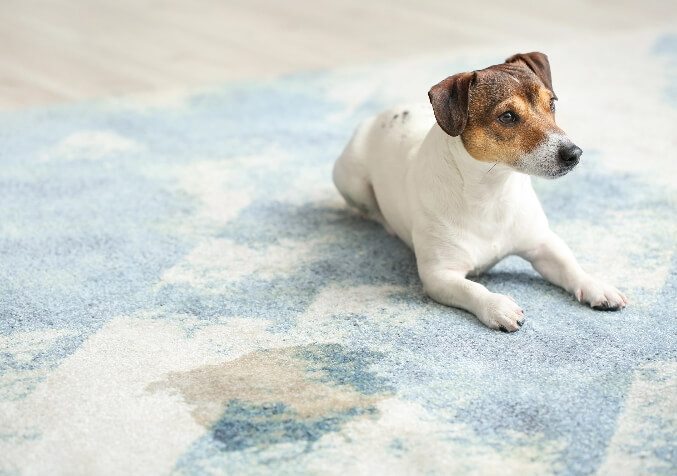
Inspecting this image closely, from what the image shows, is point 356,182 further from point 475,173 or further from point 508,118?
point 508,118

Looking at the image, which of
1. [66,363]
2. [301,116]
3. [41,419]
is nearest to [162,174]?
[301,116]

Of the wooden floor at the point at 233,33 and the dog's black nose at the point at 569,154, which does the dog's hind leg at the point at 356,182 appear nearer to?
the dog's black nose at the point at 569,154

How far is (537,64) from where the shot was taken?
82.4 inches

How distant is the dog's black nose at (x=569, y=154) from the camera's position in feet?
6.25

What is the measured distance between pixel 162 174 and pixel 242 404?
139cm

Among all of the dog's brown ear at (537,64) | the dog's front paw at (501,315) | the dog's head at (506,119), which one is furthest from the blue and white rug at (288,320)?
the dog's brown ear at (537,64)

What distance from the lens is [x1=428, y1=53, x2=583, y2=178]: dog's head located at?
192 cm

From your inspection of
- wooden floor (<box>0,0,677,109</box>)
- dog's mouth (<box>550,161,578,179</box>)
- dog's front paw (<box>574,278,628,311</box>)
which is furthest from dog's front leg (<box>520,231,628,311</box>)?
wooden floor (<box>0,0,677,109</box>)

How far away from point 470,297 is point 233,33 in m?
2.95

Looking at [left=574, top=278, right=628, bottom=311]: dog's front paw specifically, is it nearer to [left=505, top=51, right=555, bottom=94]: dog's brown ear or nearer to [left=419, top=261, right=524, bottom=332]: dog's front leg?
[left=419, top=261, right=524, bottom=332]: dog's front leg

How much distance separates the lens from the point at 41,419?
171 centimetres

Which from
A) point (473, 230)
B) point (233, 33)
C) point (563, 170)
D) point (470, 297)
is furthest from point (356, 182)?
point (233, 33)

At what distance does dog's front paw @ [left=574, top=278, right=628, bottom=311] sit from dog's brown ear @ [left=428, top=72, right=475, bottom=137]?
48cm

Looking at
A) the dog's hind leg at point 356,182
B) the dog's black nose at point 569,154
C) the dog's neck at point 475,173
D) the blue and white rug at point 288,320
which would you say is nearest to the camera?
the blue and white rug at point 288,320
